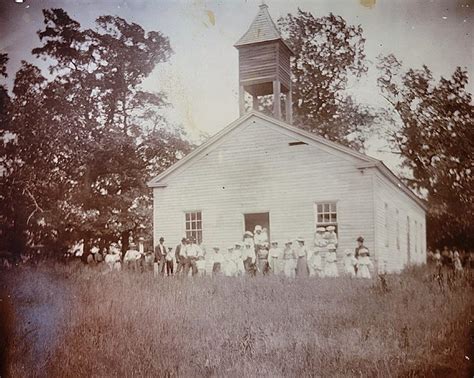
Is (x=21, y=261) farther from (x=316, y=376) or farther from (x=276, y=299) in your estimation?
(x=316, y=376)

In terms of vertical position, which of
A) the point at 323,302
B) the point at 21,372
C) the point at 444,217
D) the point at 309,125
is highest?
the point at 309,125

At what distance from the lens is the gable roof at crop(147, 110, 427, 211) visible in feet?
9.66

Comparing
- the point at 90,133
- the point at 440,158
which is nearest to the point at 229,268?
the point at 90,133

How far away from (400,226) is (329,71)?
977 millimetres

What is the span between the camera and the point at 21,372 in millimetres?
3146

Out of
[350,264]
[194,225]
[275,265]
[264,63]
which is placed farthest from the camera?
[264,63]

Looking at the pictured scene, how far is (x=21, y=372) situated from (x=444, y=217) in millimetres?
2565

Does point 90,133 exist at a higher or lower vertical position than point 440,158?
higher

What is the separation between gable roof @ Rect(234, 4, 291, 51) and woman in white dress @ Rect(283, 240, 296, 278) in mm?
1203

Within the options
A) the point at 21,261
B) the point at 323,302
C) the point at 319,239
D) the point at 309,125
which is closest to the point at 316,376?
the point at 323,302

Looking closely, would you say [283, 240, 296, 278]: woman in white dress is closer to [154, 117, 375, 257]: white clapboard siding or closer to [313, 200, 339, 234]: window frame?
[154, 117, 375, 257]: white clapboard siding

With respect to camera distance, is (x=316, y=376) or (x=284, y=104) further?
(x=284, y=104)

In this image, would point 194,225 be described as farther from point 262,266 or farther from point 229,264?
point 262,266

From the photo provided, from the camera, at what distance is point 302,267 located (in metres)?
2.95
